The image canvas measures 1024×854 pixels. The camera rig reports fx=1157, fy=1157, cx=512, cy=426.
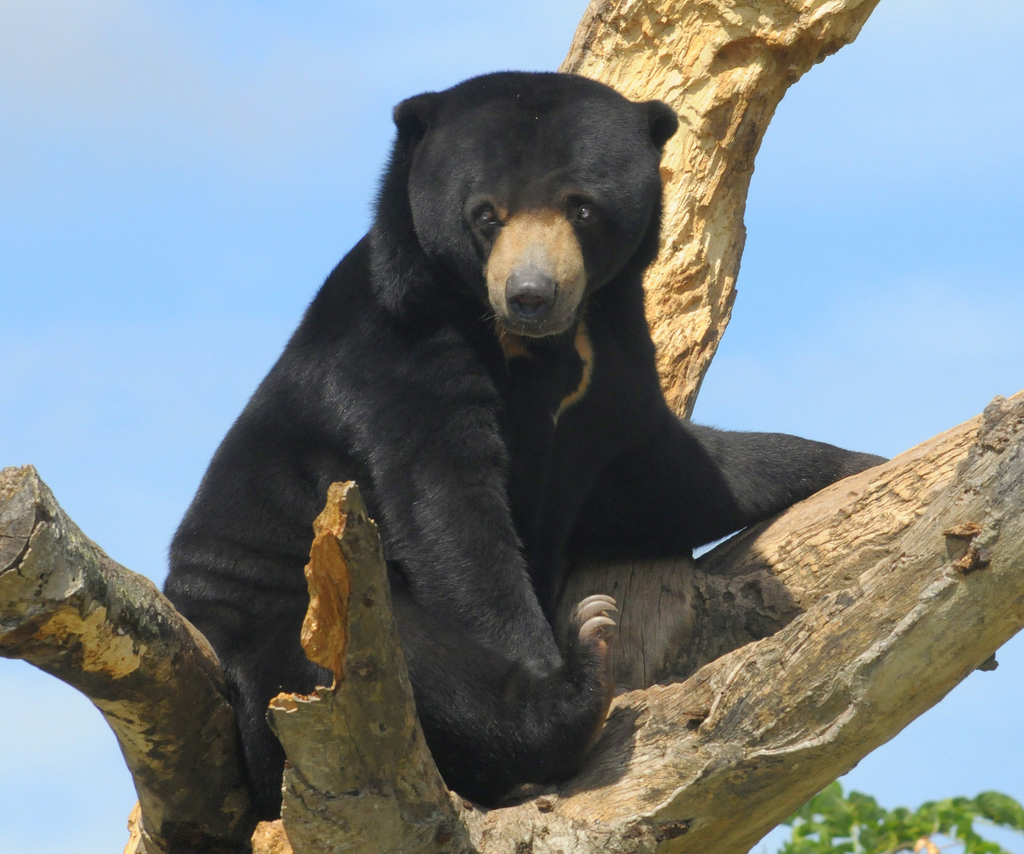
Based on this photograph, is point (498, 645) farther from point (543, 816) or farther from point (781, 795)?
point (781, 795)

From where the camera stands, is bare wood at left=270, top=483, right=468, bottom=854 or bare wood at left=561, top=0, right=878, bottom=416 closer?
bare wood at left=270, top=483, right=468, bottom=854

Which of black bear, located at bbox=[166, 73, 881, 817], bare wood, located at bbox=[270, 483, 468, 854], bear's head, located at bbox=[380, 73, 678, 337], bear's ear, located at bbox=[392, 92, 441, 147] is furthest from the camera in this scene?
bear's ear, located at bbox=[392, 92, 441, 147]

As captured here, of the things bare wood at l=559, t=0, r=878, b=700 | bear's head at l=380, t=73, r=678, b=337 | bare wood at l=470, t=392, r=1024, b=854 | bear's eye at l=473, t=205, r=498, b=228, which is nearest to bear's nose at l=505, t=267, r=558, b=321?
bear's head at l=380, t=73, r=678, b=337

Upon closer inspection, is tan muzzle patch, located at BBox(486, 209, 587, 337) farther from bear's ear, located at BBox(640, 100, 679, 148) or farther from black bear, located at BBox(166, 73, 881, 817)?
bear's ear, located at BBox(640, 100, 679, 148)

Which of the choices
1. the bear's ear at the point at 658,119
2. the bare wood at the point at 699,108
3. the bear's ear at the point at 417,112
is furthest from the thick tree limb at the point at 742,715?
the bare wood at the point at 699,108

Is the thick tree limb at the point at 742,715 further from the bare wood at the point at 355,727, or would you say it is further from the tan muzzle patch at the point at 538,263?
the tan muzzle patch at the point at 538,263

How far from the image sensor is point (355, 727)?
322cm

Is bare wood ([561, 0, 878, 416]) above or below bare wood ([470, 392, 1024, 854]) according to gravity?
above

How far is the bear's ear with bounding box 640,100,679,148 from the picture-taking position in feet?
17.3

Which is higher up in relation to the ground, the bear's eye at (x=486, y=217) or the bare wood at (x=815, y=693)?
the bear's eye at (x=486, y=217)

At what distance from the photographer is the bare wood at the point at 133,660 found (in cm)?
296

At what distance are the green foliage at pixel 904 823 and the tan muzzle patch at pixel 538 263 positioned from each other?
2.93m

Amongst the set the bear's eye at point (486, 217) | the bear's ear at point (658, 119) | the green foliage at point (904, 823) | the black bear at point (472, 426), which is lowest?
the green foliage at point (904, 823)

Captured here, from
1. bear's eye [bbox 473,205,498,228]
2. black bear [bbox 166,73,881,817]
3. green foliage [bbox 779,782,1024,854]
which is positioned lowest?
green foliage [bbox 779,782,1024,854]
